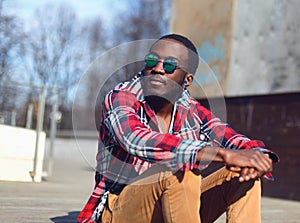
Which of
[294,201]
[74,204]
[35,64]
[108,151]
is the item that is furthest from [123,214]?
[35,64]

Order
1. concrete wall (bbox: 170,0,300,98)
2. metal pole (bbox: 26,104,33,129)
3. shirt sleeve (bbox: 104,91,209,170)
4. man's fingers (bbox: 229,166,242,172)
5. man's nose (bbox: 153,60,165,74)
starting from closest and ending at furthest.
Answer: shirt sleeve (bbox: 104,91,209,170), man's fingers (bbox: 229,166,242,172), man's nose (bbox: 153,60,165,74), concrete wall (bbox: 170,0,300,98), metal pole (bbox: 26,104,33,129)

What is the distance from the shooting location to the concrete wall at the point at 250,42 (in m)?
8.99

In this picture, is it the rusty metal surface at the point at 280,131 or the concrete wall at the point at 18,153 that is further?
the concrete wall at the point at 18,153

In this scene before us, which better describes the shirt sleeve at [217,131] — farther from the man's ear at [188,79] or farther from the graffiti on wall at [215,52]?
the graffiti on wall at [215,52]

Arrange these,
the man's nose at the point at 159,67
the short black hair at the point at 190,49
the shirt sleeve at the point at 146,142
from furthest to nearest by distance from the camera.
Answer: the short black hair at the point at 190,49 → the man's nose at the point at 159,67 → the shirt sleeve at the point at 146,142

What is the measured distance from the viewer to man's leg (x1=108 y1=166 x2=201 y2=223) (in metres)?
2.45

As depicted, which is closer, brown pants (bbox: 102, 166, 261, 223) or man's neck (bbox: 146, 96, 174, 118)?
brown pants (bbox: 102, 166, 261, 223)

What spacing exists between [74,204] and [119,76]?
3.06m

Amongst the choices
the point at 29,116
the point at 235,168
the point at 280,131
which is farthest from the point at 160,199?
the point at 29,116

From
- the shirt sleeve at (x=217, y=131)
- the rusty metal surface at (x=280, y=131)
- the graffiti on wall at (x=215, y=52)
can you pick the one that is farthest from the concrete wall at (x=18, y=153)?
the shirt sleeve at (x=217, y=131)

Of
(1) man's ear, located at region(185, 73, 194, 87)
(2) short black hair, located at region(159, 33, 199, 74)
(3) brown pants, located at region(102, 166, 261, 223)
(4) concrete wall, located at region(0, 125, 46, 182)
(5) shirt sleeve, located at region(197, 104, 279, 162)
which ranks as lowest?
(4) concrete wall, located at region(0, 125, 46, 182)

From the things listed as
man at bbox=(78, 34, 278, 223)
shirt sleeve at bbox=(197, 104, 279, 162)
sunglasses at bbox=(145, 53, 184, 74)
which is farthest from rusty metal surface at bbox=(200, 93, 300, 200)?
sunglasses at bbox=(145, 53, 184, 74)

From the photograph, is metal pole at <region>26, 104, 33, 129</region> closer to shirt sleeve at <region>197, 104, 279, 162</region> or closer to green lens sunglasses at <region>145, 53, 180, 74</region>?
shirt sleeve at <region>197, 104, 279, 162</region>

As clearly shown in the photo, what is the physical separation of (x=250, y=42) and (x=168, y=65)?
7384 mm
